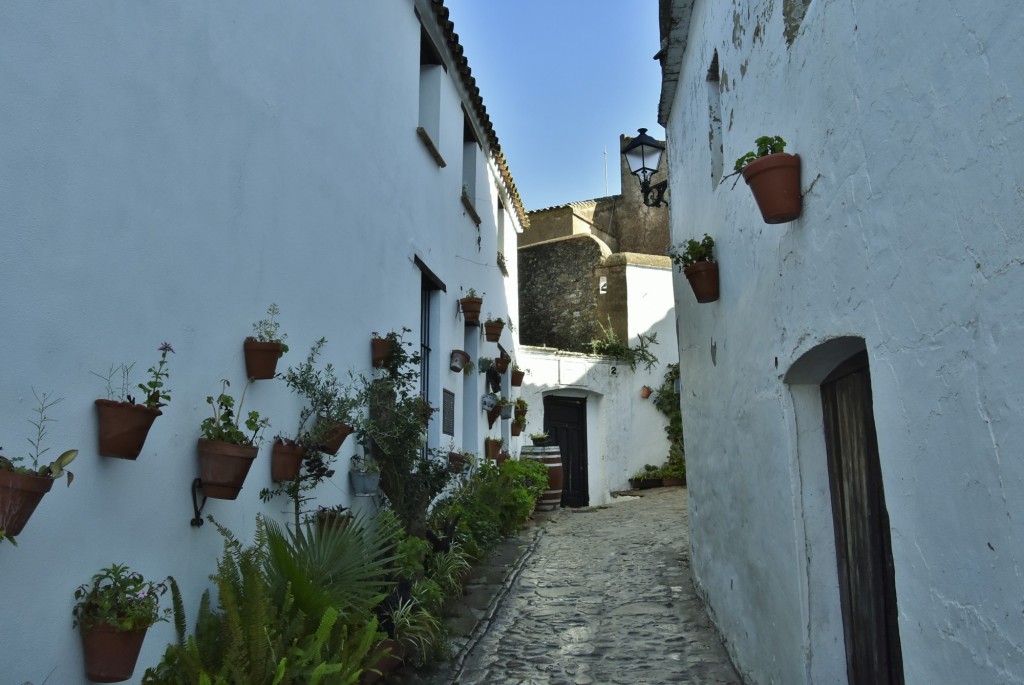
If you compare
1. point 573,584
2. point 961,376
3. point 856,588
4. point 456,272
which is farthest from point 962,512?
point 456,272

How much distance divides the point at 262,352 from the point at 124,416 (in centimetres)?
118

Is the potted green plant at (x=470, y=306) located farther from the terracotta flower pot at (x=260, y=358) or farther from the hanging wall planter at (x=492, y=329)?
the terracotta flower pot at (x=260, y=358)

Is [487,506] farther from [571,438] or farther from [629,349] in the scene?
[629,349]

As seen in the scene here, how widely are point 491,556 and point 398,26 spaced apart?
4890 millimetres

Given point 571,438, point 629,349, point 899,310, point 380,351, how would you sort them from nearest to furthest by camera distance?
point 899,310, point 380,351, point 571,438, point 629,349

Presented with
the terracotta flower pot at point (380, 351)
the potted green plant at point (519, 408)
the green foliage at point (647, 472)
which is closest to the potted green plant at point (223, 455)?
the terracotta flower pot at point (380, 351)

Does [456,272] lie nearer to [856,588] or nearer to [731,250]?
[731,250]

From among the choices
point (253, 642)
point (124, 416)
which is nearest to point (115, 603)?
point (253, 642)

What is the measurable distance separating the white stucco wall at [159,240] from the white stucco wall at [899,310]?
2.54 metres

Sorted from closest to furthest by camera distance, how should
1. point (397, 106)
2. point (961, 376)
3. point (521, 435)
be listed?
point (961, 376) → point (397, 106) → point (521, 435)

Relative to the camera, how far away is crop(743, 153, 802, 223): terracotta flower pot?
3.22 metres

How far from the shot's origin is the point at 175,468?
332 cm

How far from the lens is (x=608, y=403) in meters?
14.8

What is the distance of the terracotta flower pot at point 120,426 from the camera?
2.79 meters
